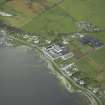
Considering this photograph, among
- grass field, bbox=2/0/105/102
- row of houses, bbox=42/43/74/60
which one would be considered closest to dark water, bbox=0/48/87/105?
row of houses, bbox=42/43/74/60

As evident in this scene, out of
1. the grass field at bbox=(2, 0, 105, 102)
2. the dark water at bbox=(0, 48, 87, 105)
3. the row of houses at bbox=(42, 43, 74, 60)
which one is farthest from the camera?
the row of houses at bbox=(42, 43, 74, 60)

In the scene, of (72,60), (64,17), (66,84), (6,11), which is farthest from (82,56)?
(6,11)

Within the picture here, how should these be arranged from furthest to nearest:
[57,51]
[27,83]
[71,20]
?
[71,20] < [57,51] < [27,83]

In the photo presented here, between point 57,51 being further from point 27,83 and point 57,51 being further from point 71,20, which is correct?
point 71,20

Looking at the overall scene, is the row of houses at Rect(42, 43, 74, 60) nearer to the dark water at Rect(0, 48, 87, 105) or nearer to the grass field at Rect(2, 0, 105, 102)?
the grass field at Rect(2, 0, 105, 102)

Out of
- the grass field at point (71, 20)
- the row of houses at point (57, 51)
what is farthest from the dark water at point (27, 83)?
the grass field at point (71, 20)

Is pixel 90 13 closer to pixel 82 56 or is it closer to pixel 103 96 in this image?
pixel 82 56

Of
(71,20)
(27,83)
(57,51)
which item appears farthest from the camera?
(71,20)

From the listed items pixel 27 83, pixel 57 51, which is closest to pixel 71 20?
pixel 57 51
